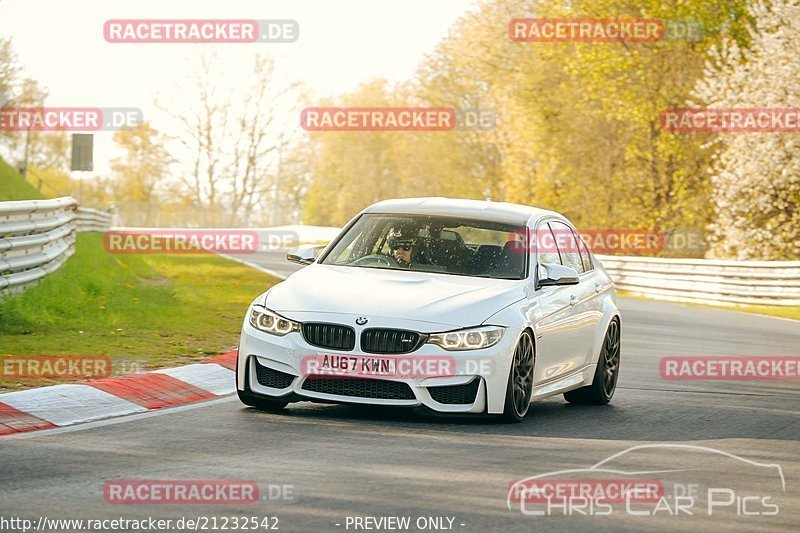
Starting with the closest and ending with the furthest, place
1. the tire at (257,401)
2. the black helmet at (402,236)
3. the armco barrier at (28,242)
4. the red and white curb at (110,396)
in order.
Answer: the red and white curb at (110,396) < the tire at (257,401) < the black helmet at (402,236) < the armco barrier at (28,242)

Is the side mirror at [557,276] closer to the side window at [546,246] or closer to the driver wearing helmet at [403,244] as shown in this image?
the side window at [546,246]

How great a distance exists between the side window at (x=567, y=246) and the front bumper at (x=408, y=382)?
209 cm

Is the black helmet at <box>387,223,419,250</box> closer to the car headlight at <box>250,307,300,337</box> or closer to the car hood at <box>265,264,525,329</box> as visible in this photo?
the car hood at <box>265,264,525,329</box>

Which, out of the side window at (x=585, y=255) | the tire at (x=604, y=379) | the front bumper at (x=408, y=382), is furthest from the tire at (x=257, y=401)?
the side window at (x=585, y=255)

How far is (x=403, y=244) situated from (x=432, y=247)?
23 centimetres

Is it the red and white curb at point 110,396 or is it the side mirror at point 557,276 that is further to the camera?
Result: the side mirror at point 557,276

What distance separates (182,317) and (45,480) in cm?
1010

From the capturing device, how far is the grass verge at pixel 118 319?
1263 centimetres

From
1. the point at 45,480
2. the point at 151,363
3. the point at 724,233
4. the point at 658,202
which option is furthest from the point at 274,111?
the point at 45,480

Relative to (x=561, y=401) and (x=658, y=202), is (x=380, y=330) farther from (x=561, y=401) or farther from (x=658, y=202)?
(x=658, y=202)

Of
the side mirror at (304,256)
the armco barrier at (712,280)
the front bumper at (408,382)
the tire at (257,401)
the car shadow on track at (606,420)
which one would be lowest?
the armco barrier at (712,280)

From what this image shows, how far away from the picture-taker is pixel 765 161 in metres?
36.8

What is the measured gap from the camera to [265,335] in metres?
9.52

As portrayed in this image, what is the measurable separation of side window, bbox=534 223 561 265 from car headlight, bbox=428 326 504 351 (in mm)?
1484
